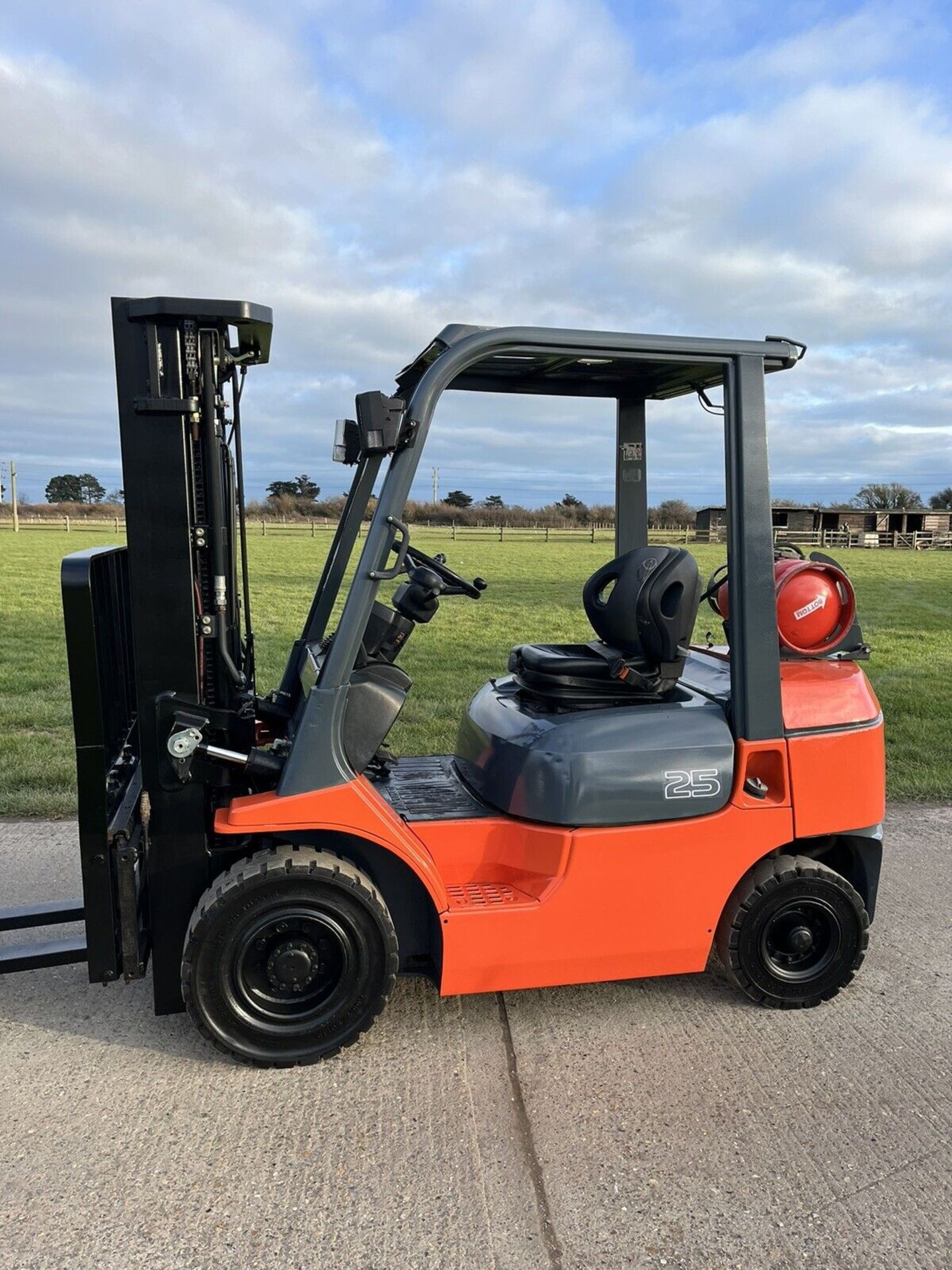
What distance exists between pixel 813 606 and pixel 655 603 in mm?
743

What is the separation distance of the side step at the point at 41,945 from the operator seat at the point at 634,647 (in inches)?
82.2

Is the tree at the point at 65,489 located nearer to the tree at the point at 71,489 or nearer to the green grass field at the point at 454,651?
the tree at the point at 71,489

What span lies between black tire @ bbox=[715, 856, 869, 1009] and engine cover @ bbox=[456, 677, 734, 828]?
44 centimetres

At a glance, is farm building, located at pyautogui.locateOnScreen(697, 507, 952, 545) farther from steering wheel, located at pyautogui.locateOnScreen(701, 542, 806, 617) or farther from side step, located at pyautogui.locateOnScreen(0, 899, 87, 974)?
side step, located at pyautogui.locateOnScreen(0, 899, 87, 974)

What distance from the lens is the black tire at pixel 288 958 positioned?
3.17 m

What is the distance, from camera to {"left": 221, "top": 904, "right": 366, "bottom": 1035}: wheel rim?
322 centimetres

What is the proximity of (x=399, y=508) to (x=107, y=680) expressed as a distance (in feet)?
4.62

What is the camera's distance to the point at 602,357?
3367 mm

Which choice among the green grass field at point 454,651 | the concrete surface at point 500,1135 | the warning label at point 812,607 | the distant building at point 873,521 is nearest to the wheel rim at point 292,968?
the concrete surface at point 500,1135

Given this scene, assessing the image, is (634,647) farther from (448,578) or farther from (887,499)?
(887,499)

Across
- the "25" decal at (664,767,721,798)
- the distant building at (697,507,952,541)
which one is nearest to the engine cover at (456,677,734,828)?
the "25" decal at (664,767,721,798)

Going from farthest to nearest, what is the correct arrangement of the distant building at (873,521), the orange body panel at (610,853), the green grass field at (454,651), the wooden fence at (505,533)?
the distant building at (873,521)
the wooden fence at (505,533)
the green grass field at (454,651)
the orange body panel at (610,853)

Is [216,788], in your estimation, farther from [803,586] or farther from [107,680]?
[803,586]

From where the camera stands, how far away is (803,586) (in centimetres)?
382
